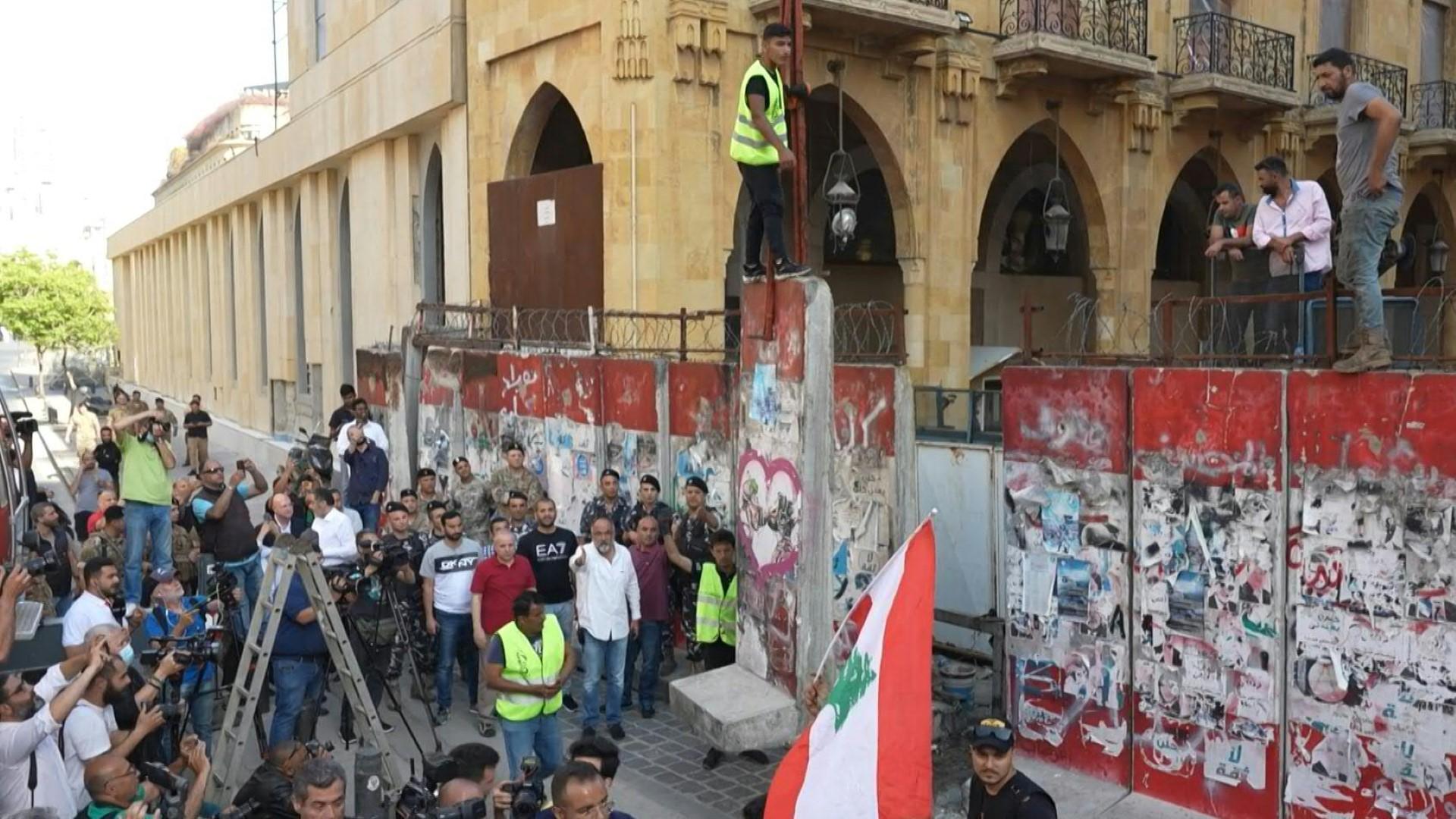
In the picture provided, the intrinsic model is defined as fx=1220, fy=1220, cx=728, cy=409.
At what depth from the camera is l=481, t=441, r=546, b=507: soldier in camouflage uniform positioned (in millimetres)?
13047

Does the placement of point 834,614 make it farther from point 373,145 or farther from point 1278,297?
point 373,145

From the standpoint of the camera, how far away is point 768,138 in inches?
324

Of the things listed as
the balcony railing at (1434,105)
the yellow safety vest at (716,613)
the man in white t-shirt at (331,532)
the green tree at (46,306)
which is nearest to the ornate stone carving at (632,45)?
the man in white t-shirt at (331,532)

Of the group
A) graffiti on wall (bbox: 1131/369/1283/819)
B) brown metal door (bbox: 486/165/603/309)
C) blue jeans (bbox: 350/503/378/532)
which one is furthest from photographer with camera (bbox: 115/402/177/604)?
graffiti on wall (bbox: 1131/369/1283/819)

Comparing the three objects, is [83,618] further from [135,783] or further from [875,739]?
[875,739]

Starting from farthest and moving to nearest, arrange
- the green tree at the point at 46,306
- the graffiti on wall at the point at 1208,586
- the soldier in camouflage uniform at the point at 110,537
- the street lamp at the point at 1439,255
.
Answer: the green tree at the point at 46,306 < the street lamp at the point at 1439,255 < the soldier in camouflage uniform at the point at 110,537 < the graffiti on wall at the point at 1208,586

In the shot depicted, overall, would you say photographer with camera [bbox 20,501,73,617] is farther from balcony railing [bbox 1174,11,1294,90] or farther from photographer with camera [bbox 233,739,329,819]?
balcony railing [bbox 1174,11,1294,90]

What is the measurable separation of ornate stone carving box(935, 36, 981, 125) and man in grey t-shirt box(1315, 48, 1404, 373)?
10.9 meters

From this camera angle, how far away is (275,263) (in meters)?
32.6

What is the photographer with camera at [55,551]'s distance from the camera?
1090 cm

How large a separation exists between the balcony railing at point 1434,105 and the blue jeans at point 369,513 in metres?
22.8

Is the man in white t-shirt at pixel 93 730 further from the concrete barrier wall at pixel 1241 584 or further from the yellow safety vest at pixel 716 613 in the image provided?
the concrete barrier wall at pixel 1241 584

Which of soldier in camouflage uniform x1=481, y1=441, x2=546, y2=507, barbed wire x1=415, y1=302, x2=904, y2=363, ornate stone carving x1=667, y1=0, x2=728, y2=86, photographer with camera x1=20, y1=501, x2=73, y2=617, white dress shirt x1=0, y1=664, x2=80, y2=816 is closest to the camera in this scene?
white dress shirt x1=0, y1=664, x2=80, y2=816

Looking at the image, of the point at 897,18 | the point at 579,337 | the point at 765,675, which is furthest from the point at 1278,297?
the point at 579,337
